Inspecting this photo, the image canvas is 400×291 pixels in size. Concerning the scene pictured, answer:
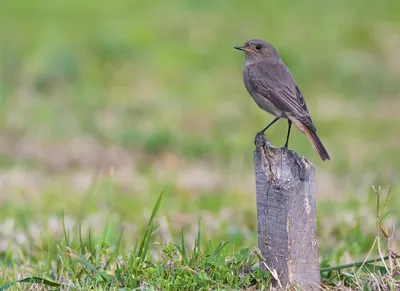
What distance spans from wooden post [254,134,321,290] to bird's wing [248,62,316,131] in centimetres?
141

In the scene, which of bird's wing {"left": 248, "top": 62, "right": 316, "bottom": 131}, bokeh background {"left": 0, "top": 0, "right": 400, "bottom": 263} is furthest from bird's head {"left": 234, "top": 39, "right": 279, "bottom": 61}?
bokeh background {"left": 0, "top": 0, "right": 400, "bottom": 263}

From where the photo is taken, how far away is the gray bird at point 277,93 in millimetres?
6016

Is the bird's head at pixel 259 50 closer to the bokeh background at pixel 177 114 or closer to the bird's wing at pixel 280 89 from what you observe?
the bird's wing at pixel 280 89

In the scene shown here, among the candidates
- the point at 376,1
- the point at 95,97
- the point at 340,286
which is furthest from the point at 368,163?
the point at 376,1

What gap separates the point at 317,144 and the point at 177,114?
611cm

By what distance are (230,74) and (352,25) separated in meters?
3.20

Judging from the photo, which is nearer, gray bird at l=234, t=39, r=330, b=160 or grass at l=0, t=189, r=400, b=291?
grass at l=0, t=189, r=400, b=291

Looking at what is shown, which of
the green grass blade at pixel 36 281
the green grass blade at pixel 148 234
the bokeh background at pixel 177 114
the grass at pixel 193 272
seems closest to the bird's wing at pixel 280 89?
the bokeh background at pixel 177 114

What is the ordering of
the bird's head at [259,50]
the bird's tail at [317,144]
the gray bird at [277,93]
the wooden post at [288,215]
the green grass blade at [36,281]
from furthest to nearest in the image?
the bird's head at [259,50] < the gray bird at [277,93] < the bird's tail at [317,144] < the green grass blade at [36,281] < the wooden post at [288,215]

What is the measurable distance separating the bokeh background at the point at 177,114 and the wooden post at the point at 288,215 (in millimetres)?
1281

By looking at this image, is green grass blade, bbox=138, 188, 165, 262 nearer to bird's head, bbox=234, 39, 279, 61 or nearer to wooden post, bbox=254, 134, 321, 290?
wooden post, bbox=254, 134, 321, 290

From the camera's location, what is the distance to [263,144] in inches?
185

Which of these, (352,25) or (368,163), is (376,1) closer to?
(352,25)

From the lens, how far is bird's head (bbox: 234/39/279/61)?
6594 mm
